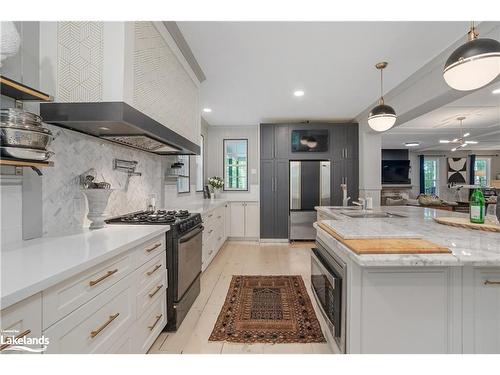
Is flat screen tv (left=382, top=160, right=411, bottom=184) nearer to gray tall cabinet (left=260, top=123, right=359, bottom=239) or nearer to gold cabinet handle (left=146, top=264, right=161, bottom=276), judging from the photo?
gray tall cabinet (left=260, top=123, right=359, bottom=239)

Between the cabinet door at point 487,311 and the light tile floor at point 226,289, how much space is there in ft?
3.01

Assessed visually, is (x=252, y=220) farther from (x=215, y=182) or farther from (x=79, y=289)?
(x=79, y=289)

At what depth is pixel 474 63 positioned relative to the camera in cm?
127

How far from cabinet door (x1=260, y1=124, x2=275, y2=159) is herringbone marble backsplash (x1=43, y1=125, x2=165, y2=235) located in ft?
9.84

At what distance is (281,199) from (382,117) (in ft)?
9.10

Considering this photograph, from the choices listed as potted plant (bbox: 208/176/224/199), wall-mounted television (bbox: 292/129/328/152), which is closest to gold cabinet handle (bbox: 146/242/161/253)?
potted plant (bbox: 208/176/224/199)

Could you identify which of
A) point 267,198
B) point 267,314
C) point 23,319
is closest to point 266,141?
point 267,198

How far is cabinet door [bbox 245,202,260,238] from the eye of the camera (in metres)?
5.08

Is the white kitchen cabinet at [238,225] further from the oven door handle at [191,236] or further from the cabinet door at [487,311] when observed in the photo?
the cabinet door at [487,311]

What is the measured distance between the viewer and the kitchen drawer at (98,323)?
36.2 inches

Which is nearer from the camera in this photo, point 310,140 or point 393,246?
point 393,246

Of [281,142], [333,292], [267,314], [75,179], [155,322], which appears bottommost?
[267,314]

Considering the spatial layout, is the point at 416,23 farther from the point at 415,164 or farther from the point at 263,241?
the point at 415,164
